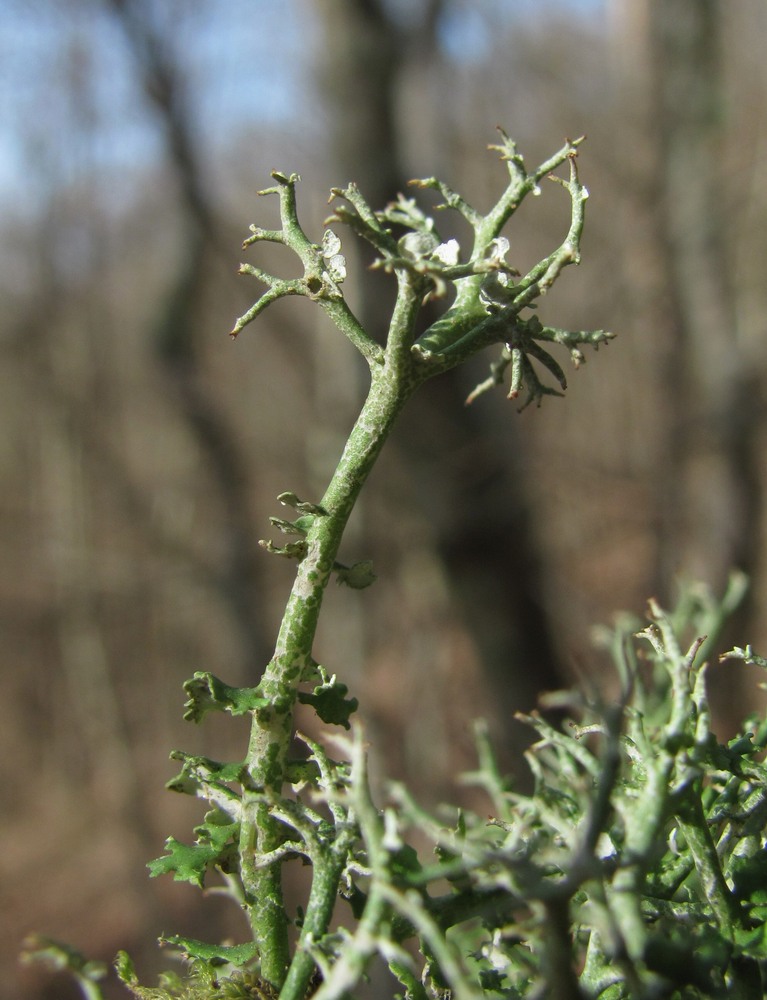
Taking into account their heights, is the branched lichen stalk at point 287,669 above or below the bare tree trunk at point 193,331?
below

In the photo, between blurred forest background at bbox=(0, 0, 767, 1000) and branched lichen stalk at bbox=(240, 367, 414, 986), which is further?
blurred forest background at bbox=(0, 0, 767, 1000)

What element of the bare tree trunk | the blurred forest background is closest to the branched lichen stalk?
the blurred forest background

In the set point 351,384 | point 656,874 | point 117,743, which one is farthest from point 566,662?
point 656,874

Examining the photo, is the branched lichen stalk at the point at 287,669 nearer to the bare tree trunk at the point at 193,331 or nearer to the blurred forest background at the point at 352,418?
the blurred forest background at the point at 352,418

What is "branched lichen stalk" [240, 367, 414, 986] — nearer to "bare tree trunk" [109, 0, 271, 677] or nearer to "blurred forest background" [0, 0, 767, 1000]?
"blurred forest background" [0, 0, 767, 1000]

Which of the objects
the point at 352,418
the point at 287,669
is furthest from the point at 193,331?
the point at 287,669

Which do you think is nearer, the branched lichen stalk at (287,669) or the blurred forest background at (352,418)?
the branched lichen stalk at (287,669)

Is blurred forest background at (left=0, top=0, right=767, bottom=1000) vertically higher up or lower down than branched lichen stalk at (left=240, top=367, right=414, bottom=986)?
higher up

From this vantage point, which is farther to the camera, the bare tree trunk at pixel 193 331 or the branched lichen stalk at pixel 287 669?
the bare tree trunk at pixel 193 331

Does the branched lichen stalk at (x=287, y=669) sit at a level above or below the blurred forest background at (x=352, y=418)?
below

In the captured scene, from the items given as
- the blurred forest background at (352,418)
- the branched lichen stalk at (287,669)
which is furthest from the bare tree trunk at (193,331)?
the branched lichen stalk at (287,669)
